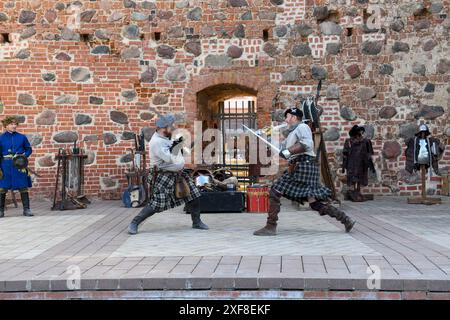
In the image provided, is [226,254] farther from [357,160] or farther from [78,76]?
[78,76]

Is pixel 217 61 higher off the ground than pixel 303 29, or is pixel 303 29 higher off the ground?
pixel 303 29

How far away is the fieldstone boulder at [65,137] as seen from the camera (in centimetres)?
1167

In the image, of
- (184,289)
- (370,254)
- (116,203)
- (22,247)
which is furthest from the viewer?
(116,203)

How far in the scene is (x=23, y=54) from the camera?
1160 centimetres

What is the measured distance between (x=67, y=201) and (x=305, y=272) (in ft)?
21.7

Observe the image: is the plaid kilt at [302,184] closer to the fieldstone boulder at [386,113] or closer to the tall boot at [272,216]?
the tall boot at [272,216]

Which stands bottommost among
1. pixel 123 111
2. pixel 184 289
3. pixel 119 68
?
pixel 184 289

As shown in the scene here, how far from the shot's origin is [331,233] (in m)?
7.31

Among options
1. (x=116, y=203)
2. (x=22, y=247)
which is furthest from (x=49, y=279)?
(x=116, y=203)

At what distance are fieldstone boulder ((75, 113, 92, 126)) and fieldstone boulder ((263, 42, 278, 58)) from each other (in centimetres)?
369

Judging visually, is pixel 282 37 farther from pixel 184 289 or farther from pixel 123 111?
pixel 184 289

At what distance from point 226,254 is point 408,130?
689 centimetres

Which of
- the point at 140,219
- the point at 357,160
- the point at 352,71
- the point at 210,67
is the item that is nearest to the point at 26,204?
the point at 140,219

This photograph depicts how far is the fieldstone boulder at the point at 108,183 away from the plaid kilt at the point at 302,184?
5.29 m
